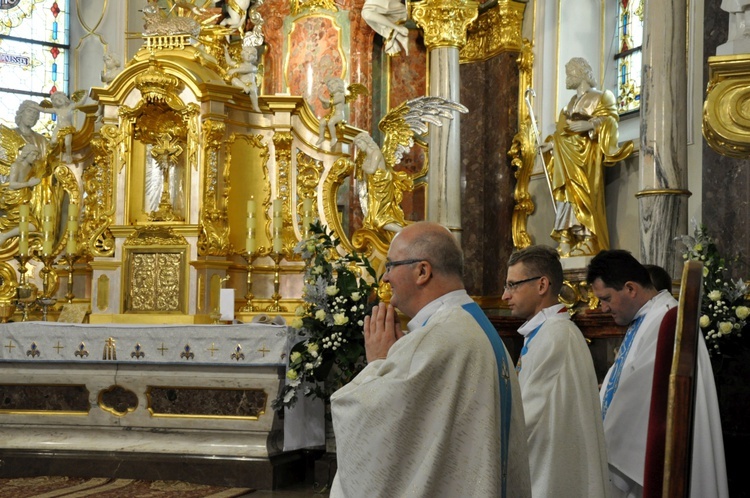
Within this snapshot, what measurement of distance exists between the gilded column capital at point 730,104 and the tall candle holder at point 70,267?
755 centimetres

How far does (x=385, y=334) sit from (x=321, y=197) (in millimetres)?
6616

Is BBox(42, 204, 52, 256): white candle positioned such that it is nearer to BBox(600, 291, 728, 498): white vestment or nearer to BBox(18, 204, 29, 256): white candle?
BBox(18, 204, 29, 256): white candle

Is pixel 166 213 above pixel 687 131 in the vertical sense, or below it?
below

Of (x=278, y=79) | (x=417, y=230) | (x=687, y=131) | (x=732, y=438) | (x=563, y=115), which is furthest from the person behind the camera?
(x=278, y=79)

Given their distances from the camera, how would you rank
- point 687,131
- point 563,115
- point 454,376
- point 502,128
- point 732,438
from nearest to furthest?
point 454,376 < point 732,438 < point 687,131 < point 563,115 < point 502,128

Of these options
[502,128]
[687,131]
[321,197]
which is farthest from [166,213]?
[687,131]

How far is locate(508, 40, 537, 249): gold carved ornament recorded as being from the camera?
10.2m

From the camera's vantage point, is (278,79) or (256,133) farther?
(278,79)

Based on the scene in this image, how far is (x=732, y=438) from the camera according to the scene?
657cm

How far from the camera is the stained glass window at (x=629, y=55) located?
9.92 m

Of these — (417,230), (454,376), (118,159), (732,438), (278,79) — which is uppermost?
(278,79)

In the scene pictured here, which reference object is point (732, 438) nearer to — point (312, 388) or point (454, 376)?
point (312, 388)

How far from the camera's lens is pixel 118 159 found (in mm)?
Answer: 9367

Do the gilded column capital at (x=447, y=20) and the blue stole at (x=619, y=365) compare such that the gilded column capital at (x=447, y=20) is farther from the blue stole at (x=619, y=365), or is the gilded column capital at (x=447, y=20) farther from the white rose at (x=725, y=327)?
the blue stole at (x=619, y=365)
